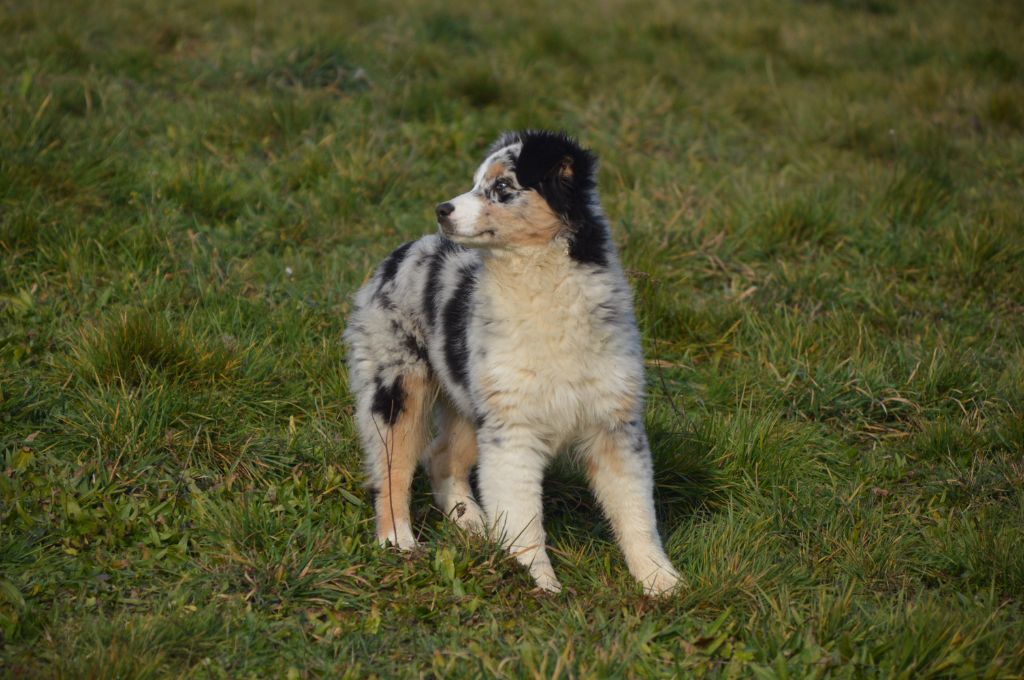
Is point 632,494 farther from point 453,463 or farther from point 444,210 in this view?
point 444,210

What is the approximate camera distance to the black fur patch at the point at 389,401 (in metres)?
4.20

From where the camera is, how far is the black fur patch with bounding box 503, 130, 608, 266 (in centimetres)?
379

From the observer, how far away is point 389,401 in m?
4.21

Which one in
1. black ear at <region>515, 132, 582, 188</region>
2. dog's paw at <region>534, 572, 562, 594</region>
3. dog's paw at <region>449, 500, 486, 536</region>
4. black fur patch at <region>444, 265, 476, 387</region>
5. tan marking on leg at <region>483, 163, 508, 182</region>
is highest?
black ear at <region>515, 132, 582, 188</region>

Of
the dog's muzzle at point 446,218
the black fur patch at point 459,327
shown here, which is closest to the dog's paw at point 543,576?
the black fur patch at point 459,327

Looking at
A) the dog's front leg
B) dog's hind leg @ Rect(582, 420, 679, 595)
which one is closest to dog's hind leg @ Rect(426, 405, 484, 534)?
the dog's front leg

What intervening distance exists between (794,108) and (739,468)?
4563 millimetres

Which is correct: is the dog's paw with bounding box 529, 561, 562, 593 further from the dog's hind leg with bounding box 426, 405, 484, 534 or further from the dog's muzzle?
the dog's muzzle

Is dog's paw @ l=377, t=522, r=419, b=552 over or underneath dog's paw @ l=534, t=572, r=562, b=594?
underneath

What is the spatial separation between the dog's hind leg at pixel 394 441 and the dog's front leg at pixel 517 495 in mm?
471

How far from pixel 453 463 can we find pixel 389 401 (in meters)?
0.43

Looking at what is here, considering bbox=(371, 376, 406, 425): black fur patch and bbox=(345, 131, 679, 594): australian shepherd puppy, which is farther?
bbox=(371, 376, 406, 425): black fur patch

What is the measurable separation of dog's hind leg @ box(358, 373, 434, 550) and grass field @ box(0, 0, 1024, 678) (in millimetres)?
121

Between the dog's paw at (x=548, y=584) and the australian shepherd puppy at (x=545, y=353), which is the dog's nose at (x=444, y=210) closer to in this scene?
the australian shepherd puppy at (x=545, y=353)
